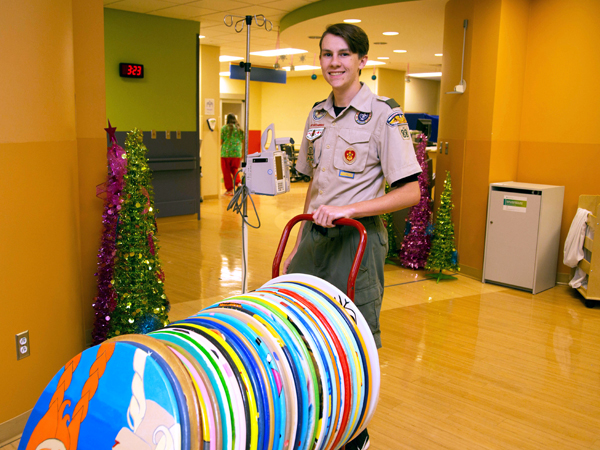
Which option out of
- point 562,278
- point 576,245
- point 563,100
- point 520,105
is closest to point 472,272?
point 562,278

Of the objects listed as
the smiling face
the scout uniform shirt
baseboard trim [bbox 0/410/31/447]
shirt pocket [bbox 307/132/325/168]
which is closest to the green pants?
the scout uniform shirt

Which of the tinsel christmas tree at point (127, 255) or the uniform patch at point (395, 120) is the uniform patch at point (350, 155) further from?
the tinsel christmas tree at point (127, 255)

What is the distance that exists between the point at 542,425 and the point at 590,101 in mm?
3264

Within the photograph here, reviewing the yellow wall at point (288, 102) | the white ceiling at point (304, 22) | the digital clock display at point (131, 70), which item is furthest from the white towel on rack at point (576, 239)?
the yellow wall at point (288, 102)

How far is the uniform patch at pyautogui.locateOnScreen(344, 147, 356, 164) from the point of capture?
1.95 m

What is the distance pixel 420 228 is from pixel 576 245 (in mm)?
1428

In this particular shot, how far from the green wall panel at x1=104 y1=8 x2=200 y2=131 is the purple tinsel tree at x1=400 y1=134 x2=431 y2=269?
361 cm

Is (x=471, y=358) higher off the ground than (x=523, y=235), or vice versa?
(x=523, y=235)

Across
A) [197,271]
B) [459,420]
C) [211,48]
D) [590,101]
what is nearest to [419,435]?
[459,420]

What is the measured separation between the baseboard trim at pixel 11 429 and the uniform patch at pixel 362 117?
1.96 m

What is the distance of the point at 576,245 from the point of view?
4539mm

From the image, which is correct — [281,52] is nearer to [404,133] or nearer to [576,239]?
[576,239]

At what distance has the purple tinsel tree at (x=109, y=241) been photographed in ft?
10.0

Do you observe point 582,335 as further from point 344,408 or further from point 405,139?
point 344,408
